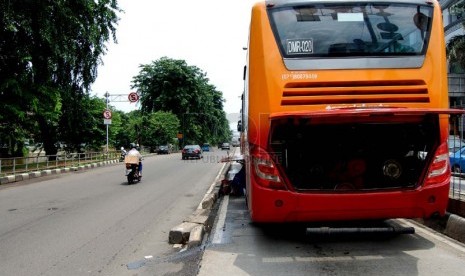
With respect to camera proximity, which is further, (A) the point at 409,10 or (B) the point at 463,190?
(B) the point at 463,190

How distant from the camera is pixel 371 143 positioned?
6297mm

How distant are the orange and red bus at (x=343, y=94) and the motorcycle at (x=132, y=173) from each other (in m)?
11.9

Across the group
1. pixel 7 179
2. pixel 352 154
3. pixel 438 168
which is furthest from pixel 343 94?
pixel 7 179

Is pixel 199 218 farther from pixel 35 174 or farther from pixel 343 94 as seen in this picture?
pixel 35 174

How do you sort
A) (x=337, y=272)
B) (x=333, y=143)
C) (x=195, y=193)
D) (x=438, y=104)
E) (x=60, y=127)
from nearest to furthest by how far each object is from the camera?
(x=337, y=272) → (x=438, y=104) → (x=333, y=143) → (x=195, y=193) → (x=60, y=127)

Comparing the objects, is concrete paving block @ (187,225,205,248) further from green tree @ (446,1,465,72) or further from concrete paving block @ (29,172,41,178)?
green tree @ (446,1,465,72)

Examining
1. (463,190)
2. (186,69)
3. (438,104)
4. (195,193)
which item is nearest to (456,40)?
(195,193)

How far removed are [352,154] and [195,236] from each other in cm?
270

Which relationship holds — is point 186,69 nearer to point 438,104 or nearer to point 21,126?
point 21,126

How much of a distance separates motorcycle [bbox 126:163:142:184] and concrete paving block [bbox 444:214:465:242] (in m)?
12.5

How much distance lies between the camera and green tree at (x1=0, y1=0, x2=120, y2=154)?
19020mm

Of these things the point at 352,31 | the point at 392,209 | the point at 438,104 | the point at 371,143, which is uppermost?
the point at 352,31

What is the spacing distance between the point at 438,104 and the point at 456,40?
86.5 feet

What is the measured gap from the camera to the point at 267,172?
19.0 ft
